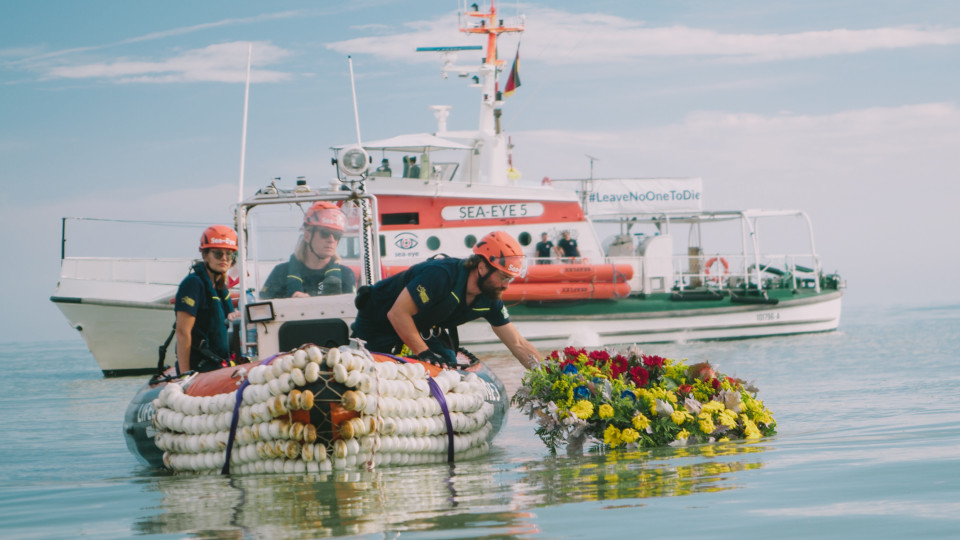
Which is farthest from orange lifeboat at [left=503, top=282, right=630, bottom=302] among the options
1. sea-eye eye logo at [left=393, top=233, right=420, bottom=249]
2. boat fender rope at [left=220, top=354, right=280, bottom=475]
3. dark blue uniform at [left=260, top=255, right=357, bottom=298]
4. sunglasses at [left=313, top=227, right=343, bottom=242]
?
boat fender rope at [left=220, top=354, right=280, bottom=475]

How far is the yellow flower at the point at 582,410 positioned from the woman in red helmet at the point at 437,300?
0.54m

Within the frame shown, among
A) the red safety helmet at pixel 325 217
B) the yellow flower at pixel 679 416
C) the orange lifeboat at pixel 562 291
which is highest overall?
the orange lifeboat at pixel 562 291

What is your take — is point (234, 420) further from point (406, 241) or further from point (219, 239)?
point (406, 241)

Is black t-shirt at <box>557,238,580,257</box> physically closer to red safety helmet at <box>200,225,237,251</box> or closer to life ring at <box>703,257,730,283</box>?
life ring at <box>703,257,730,283</box>

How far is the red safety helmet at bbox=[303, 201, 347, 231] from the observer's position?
795 centimetres

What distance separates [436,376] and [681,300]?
696 inches

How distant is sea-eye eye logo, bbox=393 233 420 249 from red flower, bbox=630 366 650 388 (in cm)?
1409

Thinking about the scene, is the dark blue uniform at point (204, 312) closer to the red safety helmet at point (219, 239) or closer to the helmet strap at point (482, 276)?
the red safety helmet at point (219, 239)

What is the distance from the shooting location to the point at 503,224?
21766 mm

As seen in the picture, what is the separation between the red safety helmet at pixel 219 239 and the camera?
6988 millimetres

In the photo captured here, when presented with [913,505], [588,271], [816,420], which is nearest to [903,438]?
[816,420]

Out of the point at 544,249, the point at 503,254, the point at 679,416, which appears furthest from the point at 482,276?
the point at 544,249

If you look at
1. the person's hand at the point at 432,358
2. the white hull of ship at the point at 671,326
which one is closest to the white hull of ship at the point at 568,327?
the white hull of ship at the point at 671,326

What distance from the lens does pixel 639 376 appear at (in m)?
7.07
